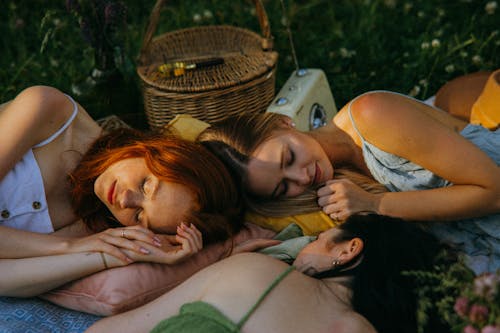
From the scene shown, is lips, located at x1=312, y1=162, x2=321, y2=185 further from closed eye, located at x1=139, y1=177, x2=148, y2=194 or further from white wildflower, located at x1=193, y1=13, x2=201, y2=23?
white wildflower, located at x1=193, y1=13, x2=201, y2=23

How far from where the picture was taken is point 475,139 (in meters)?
2.32

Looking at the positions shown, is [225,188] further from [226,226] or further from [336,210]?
[336,210]

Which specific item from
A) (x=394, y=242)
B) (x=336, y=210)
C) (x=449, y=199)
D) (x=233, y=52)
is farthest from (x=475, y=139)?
(x=233, y=52)

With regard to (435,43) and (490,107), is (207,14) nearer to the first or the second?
(435,43)

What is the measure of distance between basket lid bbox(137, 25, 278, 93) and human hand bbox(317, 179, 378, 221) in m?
0.89

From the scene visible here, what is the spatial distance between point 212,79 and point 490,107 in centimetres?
137

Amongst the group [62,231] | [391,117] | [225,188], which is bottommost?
[62,231]

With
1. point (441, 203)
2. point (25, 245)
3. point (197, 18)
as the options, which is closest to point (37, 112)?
point (25, 245)

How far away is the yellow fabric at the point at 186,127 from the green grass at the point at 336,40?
685 mm

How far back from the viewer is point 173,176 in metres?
2.07

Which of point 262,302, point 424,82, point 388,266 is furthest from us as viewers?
point 424,82

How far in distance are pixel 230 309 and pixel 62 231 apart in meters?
1.11

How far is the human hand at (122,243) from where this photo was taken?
1.99 metres

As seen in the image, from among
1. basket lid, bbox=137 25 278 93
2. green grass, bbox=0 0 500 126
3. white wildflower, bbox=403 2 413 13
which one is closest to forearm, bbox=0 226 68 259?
basket lid, bbox=137 25 278 93
